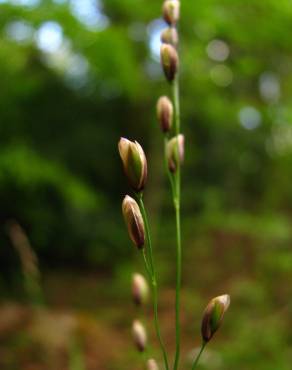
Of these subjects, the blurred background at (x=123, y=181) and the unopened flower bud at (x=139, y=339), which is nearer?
the unopened flower bud at (x=139, y=339)

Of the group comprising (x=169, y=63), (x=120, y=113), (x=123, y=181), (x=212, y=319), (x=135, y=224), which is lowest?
(x=123, y=181)

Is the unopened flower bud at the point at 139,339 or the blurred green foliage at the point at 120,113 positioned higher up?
the unopened flower bud at the point at 139,339

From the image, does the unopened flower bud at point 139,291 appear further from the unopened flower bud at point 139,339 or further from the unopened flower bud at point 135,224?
the unopened flower bud at point 135,224

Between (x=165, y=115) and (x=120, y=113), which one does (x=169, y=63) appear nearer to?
(x=165, y=115)

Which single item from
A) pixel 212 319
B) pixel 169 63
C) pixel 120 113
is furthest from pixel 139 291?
pixel 120 113

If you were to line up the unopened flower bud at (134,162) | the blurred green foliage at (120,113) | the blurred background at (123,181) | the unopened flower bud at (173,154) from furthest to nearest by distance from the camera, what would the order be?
the blurred green foliage at (120,113)
the blurred background at (123,181)
the unopened flower bud at (173,154)
the unopened flower bud at (134,162)

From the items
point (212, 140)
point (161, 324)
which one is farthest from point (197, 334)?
point (212, 140)

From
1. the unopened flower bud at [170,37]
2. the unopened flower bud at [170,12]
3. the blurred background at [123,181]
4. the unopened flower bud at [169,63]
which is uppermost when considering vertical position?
the unopened flower bud at [170,12]

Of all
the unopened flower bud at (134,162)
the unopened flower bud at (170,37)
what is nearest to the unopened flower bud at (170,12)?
the unopened flower bud at (170,37)
